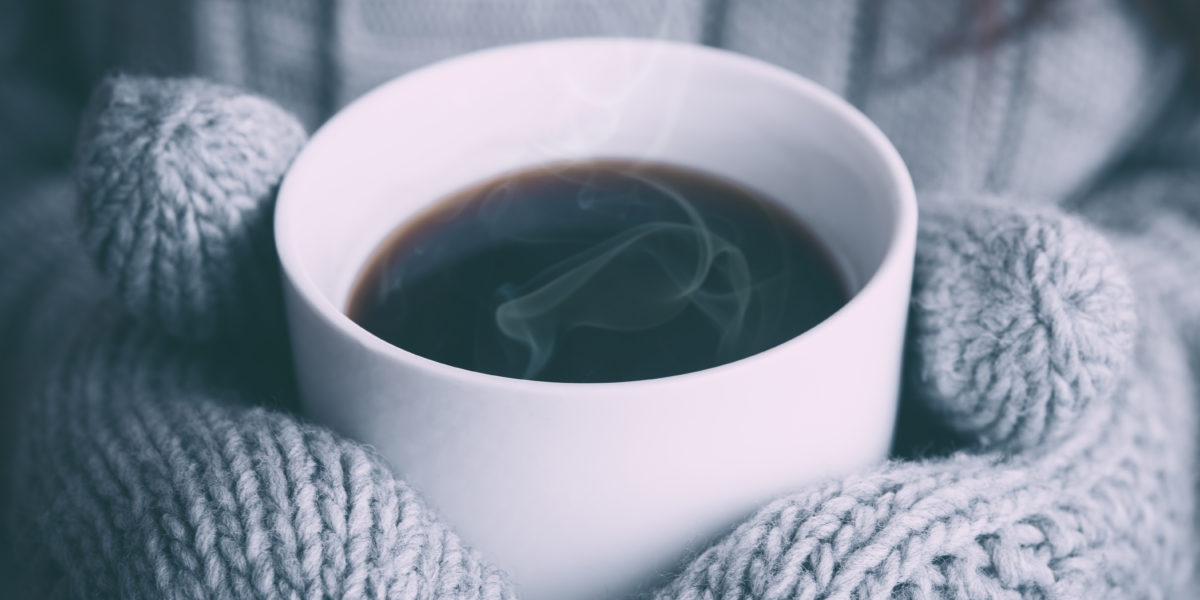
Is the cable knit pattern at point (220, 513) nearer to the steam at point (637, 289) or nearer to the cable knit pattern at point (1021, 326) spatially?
the steam at point (637, 289)

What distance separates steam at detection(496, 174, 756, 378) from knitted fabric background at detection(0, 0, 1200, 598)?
0.37 feet

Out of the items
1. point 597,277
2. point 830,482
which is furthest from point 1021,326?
point 597,277

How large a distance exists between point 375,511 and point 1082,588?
14.0 inches

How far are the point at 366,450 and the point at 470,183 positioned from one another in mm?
263

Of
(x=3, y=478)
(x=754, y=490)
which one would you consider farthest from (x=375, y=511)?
(x=3, y=478)

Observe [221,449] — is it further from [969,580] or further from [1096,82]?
[1096,82]

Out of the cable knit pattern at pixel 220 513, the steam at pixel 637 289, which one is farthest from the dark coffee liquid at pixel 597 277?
the cable knit pattern at pixel 220 513

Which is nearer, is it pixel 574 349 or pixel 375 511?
pixel 375 511

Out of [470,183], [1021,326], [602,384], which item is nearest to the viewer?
[602,384]

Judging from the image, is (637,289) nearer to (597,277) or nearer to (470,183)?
A: (597,277)

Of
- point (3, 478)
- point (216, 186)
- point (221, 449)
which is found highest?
point (216, 186)

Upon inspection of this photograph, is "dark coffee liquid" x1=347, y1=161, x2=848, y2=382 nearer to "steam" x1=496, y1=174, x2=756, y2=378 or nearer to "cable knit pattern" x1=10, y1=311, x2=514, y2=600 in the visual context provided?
"steam" x1=496, y1=174, x2=756, y2=378

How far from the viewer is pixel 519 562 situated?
47 cm

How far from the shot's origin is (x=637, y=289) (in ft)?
2.02
